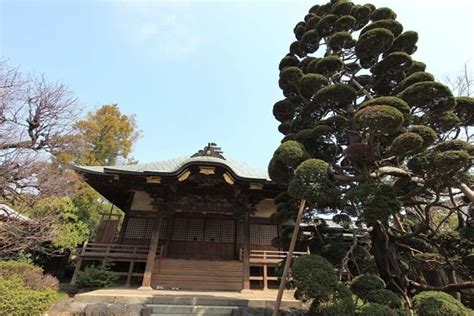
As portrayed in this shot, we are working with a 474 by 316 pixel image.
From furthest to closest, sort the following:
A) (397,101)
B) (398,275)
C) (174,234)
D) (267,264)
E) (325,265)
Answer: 1. (174,234)
2. (267,264)
3. (398,275)
4. (397,101)
5. (325,265)

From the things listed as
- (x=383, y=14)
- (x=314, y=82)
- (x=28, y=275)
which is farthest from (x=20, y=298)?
(x=383, y=14)

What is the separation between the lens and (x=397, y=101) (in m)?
5.35

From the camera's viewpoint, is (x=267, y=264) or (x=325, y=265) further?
(x=267, y=264)

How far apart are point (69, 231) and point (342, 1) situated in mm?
12559

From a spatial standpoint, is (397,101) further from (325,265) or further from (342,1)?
(342,1)

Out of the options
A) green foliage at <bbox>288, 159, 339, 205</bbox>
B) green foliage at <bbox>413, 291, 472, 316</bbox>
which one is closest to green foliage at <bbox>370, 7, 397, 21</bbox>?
green foliage at <bbox>288, 159, 339, 205</bbox>

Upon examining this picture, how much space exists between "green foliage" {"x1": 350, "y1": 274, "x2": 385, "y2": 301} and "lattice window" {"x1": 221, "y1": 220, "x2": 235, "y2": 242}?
6682 mm

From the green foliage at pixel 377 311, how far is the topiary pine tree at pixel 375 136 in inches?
56.9

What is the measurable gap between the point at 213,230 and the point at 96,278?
15.5 feet

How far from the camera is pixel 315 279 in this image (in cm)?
471

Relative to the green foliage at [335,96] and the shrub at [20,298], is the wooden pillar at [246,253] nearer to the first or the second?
the green foliage at [335,96]

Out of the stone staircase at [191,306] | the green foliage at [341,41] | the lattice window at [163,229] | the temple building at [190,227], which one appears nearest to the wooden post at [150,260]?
the temple building at [190,227]

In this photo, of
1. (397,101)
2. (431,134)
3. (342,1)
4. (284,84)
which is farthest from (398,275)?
(342,1)

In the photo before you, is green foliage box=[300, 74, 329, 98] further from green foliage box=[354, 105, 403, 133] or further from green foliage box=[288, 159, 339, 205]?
green foliage box=[288, 159, 339, 205]
